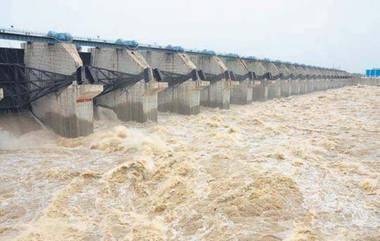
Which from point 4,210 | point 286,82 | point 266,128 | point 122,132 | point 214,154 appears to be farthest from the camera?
point 286,82

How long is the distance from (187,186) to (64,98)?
10.8 meters

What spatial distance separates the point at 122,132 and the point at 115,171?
22.8ft

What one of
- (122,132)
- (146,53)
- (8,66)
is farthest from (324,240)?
(146,53)

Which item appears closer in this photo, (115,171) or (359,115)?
(115,171)

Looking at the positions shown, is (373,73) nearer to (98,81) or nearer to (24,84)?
(98,81)

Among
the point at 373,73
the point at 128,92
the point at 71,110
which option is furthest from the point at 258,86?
the point at 373,73

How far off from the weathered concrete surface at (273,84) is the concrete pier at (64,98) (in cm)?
2960

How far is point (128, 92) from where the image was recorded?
24750 mm

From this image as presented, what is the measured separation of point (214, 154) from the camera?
53.6ft

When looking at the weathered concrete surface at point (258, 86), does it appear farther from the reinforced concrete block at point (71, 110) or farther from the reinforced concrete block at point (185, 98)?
the reinforced concrete block at point (71, 110)

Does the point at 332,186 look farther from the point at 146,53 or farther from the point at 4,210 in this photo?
the point at 146,53

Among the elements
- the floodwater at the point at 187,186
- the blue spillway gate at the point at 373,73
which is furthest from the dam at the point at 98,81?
the blue spillway gate at the point at 373,73

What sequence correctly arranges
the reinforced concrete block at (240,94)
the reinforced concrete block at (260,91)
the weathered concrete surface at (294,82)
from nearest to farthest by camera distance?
the reinforced concrete block at (240,94) → the reinforced concrete block at (260,91) → the weathered concrete surface at (294,82)

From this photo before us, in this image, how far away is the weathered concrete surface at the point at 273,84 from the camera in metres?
48.0
